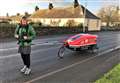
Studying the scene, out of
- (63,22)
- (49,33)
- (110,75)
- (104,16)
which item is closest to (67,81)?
(110,75)

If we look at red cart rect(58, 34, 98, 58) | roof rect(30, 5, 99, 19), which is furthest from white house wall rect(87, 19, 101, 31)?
red cart rect(58, 34, 98, 58)

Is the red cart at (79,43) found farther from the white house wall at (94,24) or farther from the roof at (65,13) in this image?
the roof at (65,13)

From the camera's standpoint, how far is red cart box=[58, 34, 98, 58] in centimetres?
1688

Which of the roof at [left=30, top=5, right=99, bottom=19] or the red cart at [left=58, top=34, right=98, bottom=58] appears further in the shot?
the roof at [left=30, top=5, right=99, bottom=19]

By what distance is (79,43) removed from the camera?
17172 mm

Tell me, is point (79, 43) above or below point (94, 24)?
above

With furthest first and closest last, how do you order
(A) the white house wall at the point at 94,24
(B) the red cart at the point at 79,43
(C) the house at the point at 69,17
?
(A) the white house wall at the point at 94,24, (C) the house at the point at 69,17, (B) the red cart at the point at 79,43

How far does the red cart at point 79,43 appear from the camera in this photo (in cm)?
1688

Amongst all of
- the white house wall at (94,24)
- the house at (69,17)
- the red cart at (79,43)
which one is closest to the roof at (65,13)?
the house at (69,17)

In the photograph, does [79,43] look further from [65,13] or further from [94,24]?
[94,24]

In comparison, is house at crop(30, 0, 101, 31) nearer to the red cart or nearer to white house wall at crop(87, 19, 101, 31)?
white house wall at crop(87, 19, 101, 31)

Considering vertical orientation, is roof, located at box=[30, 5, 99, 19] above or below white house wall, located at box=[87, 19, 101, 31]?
above

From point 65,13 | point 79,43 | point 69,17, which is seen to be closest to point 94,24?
point 69,17

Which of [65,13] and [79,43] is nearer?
[79,43]
